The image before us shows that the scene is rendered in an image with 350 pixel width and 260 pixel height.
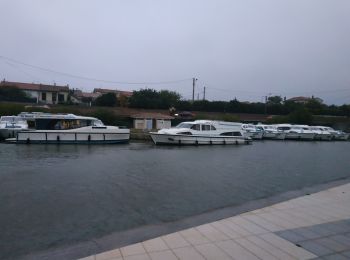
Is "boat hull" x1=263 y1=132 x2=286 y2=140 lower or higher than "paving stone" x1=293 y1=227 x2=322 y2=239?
lower

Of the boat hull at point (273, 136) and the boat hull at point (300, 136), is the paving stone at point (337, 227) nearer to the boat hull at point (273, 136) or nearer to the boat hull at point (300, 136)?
the boat hull at point (273, 136)

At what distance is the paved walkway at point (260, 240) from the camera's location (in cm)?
567

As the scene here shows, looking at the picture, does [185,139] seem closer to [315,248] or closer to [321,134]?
[315,248]

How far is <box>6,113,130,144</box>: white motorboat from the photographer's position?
32812 millimetres

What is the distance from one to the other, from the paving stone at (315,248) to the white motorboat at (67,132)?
29.9m

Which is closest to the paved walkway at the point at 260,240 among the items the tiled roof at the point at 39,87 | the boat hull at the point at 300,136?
the boat hull at the point at 300,136

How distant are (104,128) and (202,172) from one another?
18685mm

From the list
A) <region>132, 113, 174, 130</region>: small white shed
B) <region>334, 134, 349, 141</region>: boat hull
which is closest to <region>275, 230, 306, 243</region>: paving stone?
<region>132, 113, 174, 130</region>: small white shed

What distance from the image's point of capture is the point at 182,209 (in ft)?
33.9

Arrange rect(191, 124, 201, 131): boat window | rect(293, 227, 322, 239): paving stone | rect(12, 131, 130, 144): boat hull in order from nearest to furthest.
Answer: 1. rect(293, 227, 322, 239): paving stone
2. rect(12, 131, 130, 144): boat hull
3. rect(191, 124, 201, 131): boat window

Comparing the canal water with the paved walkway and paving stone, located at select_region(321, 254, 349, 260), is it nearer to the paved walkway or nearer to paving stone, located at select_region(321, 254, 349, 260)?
the paved walkway

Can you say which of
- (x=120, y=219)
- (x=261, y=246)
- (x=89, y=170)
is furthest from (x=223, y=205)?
(x=89, y=170)

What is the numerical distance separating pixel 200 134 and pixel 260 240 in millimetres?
29910

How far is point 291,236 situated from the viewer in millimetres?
6625
